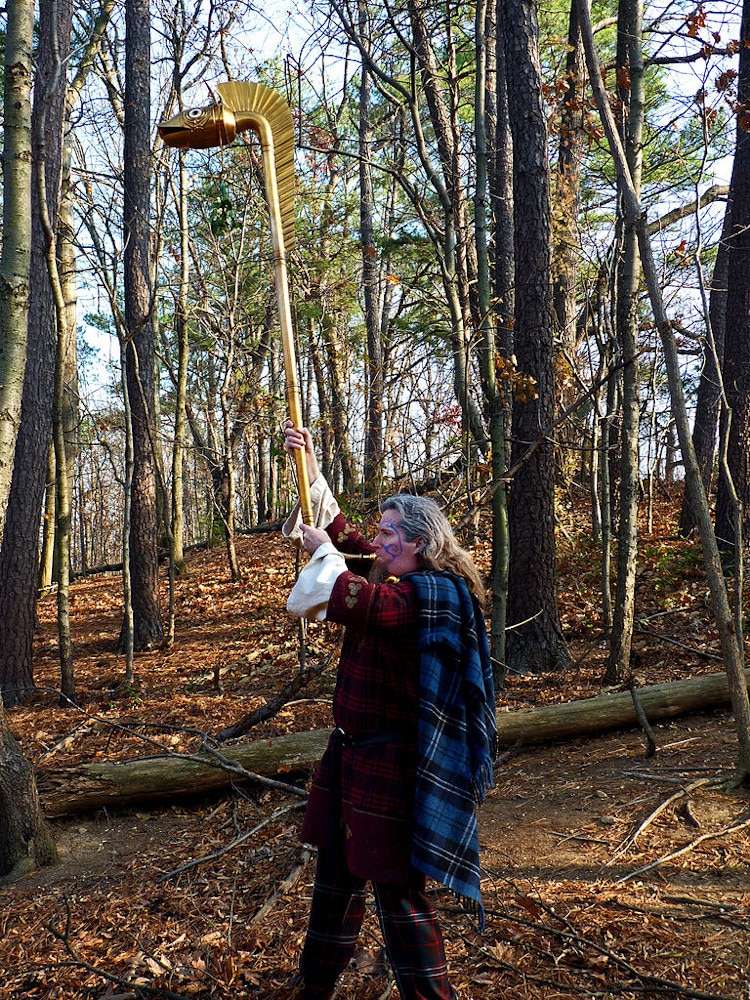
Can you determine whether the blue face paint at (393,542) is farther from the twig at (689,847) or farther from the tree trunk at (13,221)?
the tree trunk at (13,221)

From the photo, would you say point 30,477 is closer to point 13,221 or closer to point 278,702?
point 278,702

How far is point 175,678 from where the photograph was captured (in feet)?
28.8

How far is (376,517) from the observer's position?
8.38 meters

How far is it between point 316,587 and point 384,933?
120 centimetres

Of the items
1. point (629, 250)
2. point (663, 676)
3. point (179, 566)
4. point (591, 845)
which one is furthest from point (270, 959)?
point (179, 566)

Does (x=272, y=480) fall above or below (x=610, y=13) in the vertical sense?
below

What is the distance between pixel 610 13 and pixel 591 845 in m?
13.2

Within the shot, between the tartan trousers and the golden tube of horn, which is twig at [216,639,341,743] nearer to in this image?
the tartan trousers

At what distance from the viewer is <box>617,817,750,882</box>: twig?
3.80 metres

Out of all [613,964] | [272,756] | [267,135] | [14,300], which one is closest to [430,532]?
[267,135]

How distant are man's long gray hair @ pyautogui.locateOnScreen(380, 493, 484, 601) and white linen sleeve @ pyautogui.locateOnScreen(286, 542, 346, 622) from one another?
1.00 ft

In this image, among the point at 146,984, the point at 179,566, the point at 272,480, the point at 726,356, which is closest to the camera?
the point at 146,984

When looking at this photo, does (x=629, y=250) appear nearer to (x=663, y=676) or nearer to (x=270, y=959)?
(x=663, y=676)

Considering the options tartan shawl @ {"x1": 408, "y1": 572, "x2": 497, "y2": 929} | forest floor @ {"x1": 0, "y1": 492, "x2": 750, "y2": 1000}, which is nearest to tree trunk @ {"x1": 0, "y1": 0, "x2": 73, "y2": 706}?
forest floor @ {"x1": 0, "y1": 492, "x2": 750, "y2": 1000}
